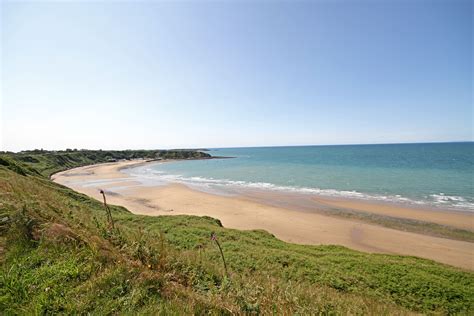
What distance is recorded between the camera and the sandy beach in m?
12.1

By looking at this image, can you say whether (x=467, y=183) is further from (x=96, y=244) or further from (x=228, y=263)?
(x=96, y=244)

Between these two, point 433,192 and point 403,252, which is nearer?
point 403,252

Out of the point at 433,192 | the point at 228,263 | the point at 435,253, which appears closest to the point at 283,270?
the point at 228,263

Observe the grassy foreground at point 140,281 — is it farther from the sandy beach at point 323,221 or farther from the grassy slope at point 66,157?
the grassy slope at point 66,157

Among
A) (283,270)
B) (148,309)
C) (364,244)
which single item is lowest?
(364,244)

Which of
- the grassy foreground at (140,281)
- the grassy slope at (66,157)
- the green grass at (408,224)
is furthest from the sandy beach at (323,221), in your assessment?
the grassy slope at (66,157)

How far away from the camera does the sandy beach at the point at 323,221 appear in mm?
12094

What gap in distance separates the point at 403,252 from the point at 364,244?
1.84m

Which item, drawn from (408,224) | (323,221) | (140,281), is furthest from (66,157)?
(408,224)

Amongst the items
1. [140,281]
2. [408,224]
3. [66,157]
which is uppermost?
[66,157]

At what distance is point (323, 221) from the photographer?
16.6 meters

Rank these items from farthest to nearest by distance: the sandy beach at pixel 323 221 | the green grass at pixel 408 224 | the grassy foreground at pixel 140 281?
the green grass at pixel 408 224, the sandy beach at pixel 323 221, the grassy foreground at pixel 140 281

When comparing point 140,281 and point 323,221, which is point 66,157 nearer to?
point 323,221

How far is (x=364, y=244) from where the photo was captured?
504 inches
